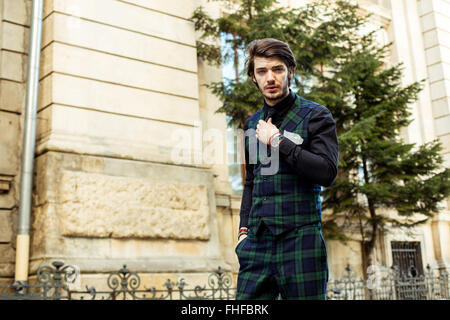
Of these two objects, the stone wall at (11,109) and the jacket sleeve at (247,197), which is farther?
the stone wall at (11,109)

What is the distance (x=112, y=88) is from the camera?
8469 millimetres

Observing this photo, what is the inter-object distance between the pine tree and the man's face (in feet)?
22.1

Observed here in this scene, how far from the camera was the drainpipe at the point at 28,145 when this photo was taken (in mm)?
7094

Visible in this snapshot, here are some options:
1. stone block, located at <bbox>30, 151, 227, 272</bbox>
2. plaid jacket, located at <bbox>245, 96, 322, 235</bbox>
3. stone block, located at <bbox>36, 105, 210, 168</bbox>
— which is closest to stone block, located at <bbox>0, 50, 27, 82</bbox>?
stone block, located at <bbox>36, 105, 210, 168</bbox>

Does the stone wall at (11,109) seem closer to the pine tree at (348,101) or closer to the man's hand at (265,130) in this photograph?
the pine tree at (348,101)

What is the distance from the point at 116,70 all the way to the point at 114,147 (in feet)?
4.45

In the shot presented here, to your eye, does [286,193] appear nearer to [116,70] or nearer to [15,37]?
[116,70]

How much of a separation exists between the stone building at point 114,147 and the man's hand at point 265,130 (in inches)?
208

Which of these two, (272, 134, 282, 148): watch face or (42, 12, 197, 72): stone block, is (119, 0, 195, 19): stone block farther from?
(272, 134, 282, 148): watch face

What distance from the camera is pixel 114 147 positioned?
8.17 meters

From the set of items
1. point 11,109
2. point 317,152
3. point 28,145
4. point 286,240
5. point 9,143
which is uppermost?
point 11,109

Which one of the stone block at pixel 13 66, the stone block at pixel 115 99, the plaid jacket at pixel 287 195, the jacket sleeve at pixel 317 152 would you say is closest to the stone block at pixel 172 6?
the stone block at pixel 115 99

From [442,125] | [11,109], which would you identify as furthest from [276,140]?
[442,125]

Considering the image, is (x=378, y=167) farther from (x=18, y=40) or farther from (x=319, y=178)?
Answer: (x=319, y=178)
